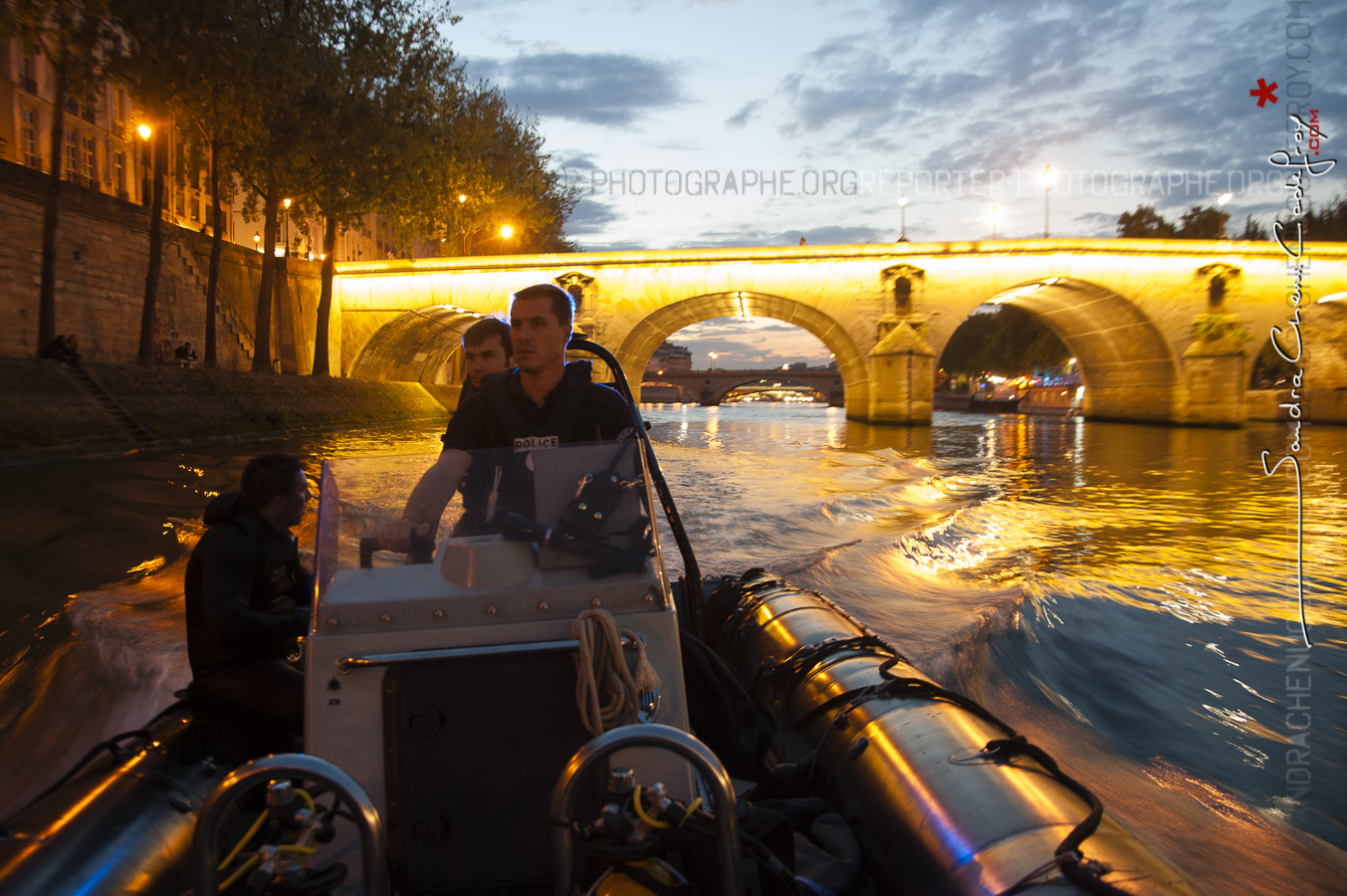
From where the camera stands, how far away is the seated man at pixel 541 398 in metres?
2.34

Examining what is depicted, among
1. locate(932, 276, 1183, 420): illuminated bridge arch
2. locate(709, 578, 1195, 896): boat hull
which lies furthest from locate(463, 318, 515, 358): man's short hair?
locate(932, 276, 1183, 420): illuminated bridge arch

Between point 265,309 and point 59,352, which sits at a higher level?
point 265,309

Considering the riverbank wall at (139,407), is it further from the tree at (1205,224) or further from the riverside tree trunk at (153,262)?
the tree at (1205,224)

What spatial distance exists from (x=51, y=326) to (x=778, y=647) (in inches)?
635

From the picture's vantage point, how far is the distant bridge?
224 feet

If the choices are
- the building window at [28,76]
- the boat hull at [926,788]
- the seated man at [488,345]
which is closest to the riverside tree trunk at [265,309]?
the seated man at [488,345]

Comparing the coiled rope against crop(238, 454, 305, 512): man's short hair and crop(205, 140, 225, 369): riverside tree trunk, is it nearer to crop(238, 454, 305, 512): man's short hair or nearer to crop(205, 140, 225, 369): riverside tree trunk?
crop(238, 454, 305, 512): man's short hair

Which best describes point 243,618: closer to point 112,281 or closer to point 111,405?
point 111,405

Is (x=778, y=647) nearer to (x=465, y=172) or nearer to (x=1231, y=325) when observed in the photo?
(x=465, y=172)

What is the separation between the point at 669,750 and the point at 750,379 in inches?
2769

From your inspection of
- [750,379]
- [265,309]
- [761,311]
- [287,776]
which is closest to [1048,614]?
[287,776]

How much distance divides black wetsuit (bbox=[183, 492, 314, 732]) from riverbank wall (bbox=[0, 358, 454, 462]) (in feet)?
37.3

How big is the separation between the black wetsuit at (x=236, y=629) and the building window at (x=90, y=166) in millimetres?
34871

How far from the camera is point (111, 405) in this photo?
42.5 ft
